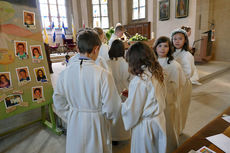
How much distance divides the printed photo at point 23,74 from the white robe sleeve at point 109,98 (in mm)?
1323

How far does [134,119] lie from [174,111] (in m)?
0.77

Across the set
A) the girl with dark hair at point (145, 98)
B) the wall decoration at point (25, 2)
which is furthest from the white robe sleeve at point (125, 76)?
the wall decoration at point (25, 2)

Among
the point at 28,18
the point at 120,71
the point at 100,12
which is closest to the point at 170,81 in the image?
the point at 120,71

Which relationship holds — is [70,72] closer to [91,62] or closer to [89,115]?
[91,62]

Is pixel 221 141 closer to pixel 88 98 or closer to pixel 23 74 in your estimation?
pixel 88 98

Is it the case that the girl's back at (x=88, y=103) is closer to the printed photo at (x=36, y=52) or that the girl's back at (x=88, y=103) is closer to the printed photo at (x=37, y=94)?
the printed photo at (x=37, y=94)

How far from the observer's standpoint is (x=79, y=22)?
1204 cm

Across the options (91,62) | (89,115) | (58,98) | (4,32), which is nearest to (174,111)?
(89,115)

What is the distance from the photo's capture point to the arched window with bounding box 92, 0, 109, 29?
1246cm

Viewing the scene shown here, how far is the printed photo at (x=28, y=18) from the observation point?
2035mm

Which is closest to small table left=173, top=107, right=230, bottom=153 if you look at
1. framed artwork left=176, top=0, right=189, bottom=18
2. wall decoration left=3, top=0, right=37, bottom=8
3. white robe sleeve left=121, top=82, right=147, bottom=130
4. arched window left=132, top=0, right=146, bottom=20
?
white robe sleeve left=121, top=82, right=147, bottom=130

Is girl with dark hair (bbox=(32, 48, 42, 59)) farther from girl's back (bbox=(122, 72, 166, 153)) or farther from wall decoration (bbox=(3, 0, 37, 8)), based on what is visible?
girl's back (bbox=(122, 72, 166, 153))

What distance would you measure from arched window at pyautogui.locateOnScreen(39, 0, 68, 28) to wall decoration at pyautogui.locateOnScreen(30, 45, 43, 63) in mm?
9954

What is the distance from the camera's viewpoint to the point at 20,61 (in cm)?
204
